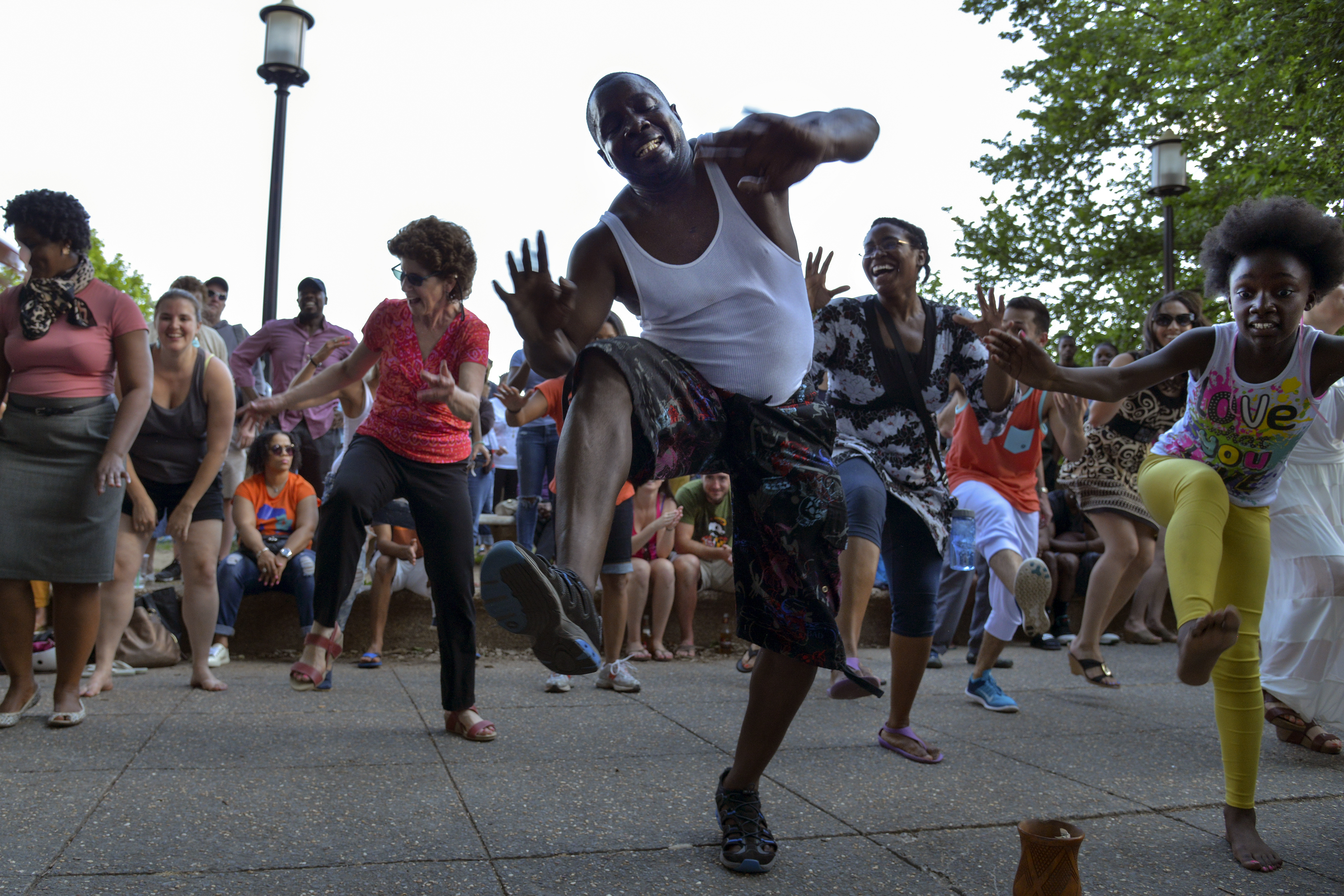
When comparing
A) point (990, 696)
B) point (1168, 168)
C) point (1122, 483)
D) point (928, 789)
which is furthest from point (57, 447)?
point (1168, 168)

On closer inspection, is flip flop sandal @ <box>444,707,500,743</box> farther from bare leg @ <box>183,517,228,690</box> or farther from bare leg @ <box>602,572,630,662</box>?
bare leg @ <box>183,517,228,690</box>

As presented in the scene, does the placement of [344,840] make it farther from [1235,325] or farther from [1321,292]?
[1321,292]

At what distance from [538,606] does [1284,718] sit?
394cm

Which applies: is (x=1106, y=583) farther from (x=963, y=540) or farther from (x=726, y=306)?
(x=726, y=306)

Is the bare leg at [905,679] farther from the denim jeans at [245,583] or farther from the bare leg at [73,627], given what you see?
the denim jeans at [245,583]

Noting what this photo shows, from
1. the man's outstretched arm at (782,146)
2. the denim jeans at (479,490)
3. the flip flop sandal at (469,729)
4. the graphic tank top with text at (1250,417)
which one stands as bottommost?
the flip flop sandal at (469,729)

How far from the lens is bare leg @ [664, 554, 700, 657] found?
283 inches

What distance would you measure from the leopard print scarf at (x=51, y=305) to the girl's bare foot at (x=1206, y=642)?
4406mm

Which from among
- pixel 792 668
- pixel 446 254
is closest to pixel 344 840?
pixel 792 668

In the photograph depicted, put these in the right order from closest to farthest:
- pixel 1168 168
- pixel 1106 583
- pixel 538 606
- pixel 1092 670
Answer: pixel 538 606
pixel 1092 670
pixel 1106 583
pixel 1168 168

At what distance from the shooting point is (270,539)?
21.5 feet

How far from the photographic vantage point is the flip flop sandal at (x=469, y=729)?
14.1ft

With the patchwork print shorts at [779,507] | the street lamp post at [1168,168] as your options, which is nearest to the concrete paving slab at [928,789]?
the patchwork print shorts at [779,507]

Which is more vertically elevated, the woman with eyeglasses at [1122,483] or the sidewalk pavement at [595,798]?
the woman with eyeglasses at [1122,483]
